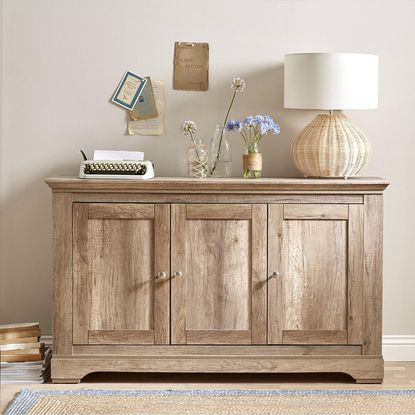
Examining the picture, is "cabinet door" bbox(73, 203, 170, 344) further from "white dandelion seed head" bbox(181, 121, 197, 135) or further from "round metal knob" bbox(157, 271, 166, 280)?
"white dandelion seed head" bbox(181, 121, 197, 135)

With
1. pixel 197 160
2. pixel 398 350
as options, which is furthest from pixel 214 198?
pixel 398 350

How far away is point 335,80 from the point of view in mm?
3801

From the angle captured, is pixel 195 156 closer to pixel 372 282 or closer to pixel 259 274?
pixel 259 274

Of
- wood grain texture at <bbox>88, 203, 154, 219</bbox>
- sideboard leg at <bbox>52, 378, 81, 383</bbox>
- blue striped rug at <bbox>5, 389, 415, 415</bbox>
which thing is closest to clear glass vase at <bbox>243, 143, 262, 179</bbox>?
wood grain texture at <bbox>88, 203, 154, 219</bbox>

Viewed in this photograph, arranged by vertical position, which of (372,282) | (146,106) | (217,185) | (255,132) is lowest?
(372,282)

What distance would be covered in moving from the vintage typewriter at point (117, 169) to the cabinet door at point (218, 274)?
218 mm

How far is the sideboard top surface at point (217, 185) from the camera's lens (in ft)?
12.2

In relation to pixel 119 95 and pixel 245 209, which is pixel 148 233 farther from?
pixel 119 95

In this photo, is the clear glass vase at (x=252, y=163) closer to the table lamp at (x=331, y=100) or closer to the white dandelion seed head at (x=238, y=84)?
the table lamp at (x=331, y=100)

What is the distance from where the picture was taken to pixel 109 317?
12.4 feet

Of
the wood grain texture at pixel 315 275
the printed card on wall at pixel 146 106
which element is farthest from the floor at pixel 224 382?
the printed card on wall at pixel 146 106

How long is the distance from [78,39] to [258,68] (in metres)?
0.86

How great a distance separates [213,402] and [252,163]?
1074 mm

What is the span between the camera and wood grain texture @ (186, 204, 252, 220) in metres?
3.76
